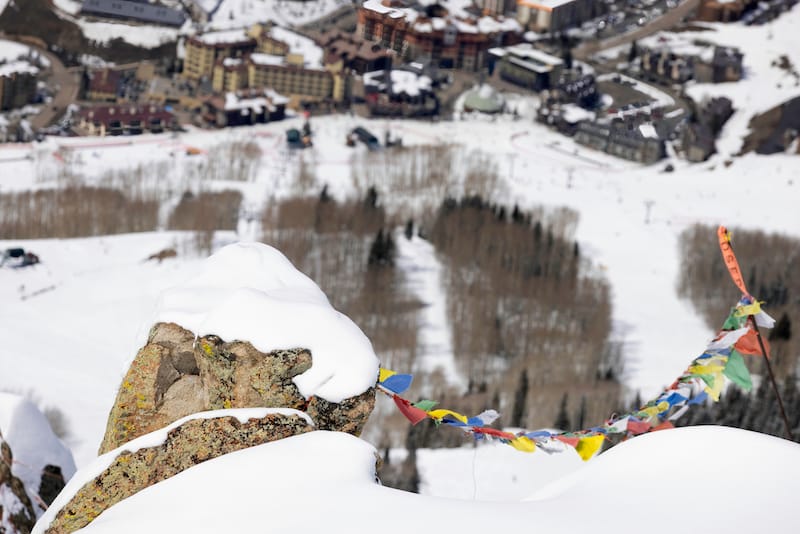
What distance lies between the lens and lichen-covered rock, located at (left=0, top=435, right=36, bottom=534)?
16125 mm

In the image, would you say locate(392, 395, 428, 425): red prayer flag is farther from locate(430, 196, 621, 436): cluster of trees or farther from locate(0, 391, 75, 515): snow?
locate(430, 196, 621, 436): cluster of trees

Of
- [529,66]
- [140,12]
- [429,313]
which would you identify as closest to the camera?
[429,313]

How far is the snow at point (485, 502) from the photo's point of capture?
9477mm

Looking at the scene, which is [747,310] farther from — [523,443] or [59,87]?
[59,87]

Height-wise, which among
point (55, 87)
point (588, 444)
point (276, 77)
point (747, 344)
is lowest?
point (55, 87)

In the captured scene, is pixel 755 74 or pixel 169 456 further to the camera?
pixel 755 74

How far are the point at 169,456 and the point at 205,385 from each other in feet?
2.52

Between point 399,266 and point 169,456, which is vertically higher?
point 169,456

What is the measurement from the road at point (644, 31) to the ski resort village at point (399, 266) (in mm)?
242

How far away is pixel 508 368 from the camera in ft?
151

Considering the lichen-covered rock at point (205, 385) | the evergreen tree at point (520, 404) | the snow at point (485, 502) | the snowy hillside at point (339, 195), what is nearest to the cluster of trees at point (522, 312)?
the evergreen tree at point (520, 404)

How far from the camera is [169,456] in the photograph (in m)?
11.3

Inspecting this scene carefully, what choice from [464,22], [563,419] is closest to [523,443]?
[563,419]

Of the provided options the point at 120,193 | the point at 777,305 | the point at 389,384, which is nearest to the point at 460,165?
the point at 120,193
